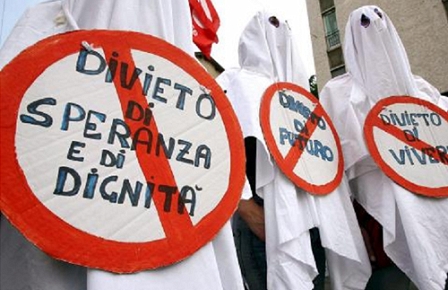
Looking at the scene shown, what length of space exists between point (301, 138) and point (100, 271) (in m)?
0.83

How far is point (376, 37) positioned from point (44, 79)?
132 cm

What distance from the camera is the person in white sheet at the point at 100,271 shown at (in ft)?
2.10

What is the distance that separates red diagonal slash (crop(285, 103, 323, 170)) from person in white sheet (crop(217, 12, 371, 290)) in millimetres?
52

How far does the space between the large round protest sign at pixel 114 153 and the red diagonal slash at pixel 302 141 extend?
331 mm

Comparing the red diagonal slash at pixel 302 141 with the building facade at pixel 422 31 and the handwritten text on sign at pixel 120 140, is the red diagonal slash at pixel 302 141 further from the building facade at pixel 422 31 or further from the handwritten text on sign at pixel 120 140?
the building facade at pixel 422 31

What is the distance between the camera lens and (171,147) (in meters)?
0.78

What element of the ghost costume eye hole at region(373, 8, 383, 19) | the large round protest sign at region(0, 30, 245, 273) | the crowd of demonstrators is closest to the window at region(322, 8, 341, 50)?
the ghost costume eye hole at region(373, 8, 383, 19)

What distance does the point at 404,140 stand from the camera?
1.38 meters

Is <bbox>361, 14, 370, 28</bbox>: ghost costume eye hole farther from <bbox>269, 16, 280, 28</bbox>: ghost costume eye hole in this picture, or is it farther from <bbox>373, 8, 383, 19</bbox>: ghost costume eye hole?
<bbox>269, 16, 280, 28</bbox>: ghost costume eye hole

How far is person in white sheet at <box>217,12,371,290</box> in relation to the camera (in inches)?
41.6

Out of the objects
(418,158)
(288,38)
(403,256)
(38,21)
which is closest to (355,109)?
(418,158)

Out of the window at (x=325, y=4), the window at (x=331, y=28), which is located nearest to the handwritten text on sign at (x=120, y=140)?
the window at (x=331, y=28)

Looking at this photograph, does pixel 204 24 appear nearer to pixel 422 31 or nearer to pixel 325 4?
pixel 422 31

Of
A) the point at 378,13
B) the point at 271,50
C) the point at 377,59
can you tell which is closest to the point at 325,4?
the point at 378,13
